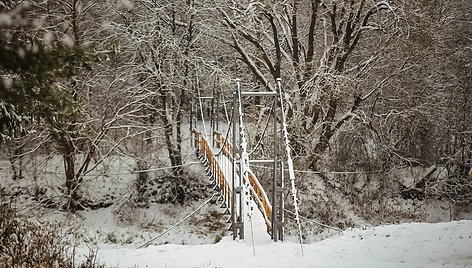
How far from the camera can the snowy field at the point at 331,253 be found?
6.35 meters

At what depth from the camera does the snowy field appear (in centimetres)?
635

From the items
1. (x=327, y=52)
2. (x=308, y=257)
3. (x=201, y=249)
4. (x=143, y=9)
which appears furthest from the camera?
(x=143, y=9)

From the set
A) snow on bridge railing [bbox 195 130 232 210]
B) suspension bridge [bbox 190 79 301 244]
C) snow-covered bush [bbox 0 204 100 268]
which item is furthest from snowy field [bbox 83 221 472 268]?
snow on bridge railing [bbox 195 130 232 210]

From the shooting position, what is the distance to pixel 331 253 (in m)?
6.89

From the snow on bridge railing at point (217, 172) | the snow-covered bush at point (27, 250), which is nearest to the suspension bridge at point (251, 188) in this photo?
the snow on bridge railing at point (217, 172)

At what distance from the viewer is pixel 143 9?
16.4 m

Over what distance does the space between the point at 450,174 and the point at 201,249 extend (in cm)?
1262

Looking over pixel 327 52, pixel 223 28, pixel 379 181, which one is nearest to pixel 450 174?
pixel 379 181

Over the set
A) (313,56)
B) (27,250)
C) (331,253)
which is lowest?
(331,253)

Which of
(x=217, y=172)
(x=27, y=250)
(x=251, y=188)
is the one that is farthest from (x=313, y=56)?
(x=27, y=250)

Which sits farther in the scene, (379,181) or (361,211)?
(379,181)

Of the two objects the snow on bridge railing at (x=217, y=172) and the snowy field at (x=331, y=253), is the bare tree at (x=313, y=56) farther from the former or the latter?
the snowy field at (x=331, y=253)

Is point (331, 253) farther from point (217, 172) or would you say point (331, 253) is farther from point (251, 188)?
point (217, 172)

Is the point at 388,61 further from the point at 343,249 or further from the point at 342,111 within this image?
the point at 343,249
